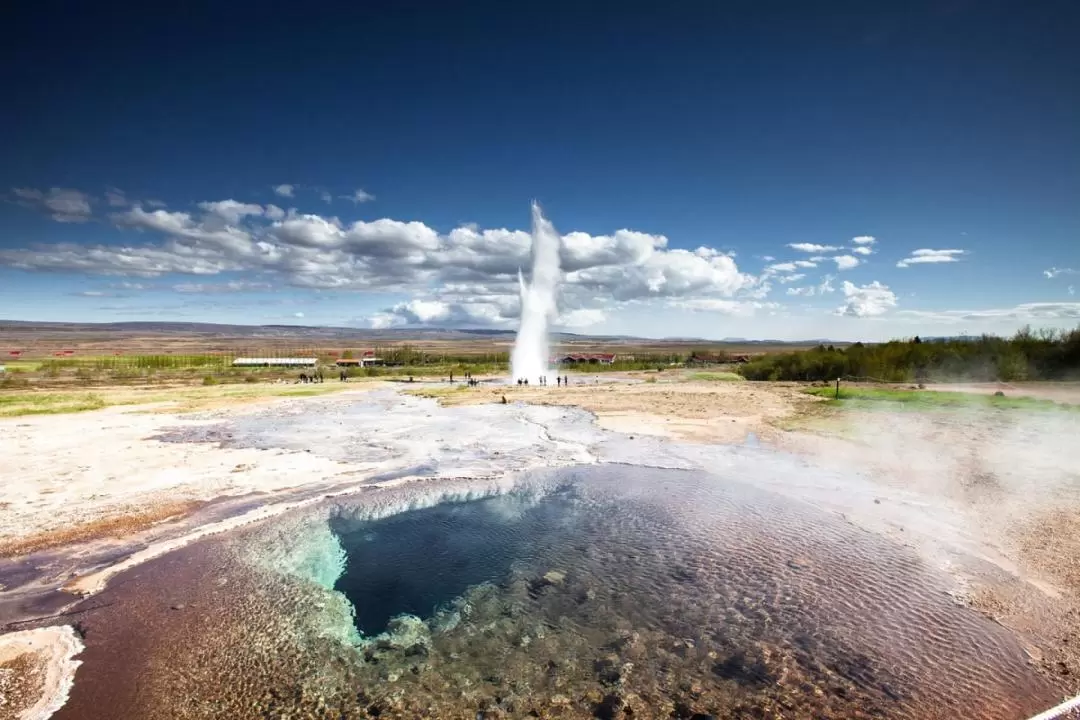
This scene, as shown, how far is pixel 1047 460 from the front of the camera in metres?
13.0

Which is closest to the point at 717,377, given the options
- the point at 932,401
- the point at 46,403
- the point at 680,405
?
the point at 680,405

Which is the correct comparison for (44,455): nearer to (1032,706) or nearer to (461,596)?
(461,596)

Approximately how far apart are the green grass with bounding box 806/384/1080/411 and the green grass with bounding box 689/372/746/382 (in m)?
15.5

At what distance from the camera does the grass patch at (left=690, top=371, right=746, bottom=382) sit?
43.3 metres

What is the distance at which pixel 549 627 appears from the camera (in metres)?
6.41

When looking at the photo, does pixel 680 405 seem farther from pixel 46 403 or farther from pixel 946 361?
pixel 46 403

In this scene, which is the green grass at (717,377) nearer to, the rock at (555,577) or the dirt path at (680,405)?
the dirt path at (680,405)

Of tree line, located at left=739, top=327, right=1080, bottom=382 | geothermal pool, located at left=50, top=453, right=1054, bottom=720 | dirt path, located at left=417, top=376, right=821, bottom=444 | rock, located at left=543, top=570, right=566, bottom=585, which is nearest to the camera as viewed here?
geothermal pool, located at left=50, top=453, right=1054, bottom=720

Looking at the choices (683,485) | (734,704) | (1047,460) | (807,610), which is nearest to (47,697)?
(734,704)

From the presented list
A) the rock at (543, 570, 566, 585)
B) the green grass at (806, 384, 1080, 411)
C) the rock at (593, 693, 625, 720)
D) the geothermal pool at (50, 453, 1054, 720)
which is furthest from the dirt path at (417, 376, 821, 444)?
the rock at (593, 693, 625, 720)

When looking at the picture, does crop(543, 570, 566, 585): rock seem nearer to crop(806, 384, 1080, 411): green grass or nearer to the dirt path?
the dirt path

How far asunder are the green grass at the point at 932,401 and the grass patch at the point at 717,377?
50.7 ft

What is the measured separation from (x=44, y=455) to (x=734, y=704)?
18713 millimetres

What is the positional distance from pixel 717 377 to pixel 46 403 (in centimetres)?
4516
